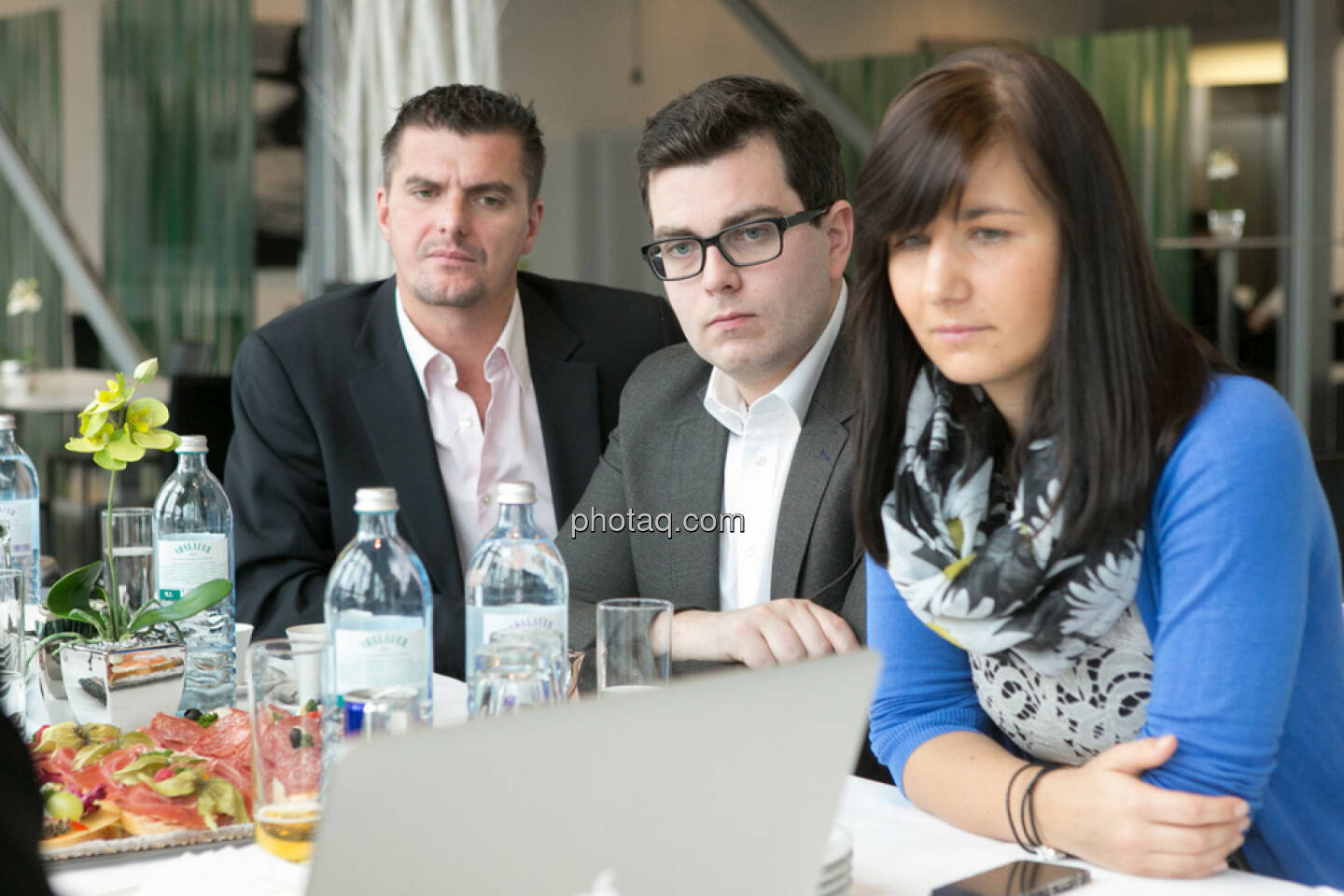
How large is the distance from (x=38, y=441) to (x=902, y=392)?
485cm

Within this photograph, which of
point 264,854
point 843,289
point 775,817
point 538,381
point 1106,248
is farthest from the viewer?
point 538,381

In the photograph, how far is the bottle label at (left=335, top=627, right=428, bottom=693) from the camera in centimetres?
117

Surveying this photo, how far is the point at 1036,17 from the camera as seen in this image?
5562 millimetres

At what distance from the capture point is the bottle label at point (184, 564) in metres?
1.59

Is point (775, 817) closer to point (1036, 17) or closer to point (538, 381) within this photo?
point (538, 381)

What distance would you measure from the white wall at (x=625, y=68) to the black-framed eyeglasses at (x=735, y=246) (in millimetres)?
3469

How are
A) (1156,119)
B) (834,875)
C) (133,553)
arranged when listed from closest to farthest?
(834,875) → (133,553) → (1156,119)

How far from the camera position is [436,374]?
2.51 meters

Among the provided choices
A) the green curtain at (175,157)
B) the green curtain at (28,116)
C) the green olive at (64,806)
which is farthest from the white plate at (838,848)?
the green curtain at (28,116)

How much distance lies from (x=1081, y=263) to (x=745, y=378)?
0.82 meters

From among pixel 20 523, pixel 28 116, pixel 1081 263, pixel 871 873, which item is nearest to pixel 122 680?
pixel 20 523

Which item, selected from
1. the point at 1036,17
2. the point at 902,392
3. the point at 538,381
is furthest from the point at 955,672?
the point at 1036,17

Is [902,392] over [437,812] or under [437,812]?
over

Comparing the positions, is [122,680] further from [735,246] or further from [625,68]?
[625,68]
